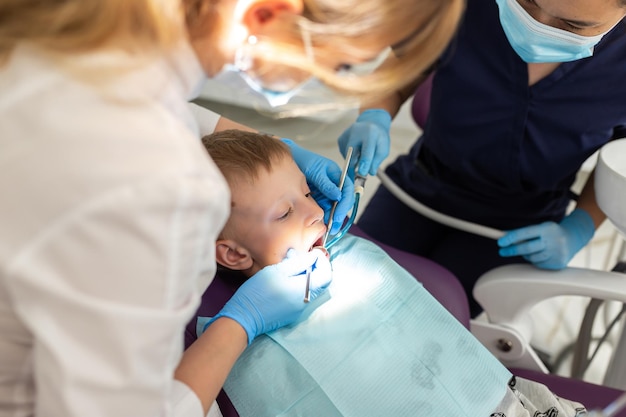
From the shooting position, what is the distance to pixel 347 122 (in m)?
2.75

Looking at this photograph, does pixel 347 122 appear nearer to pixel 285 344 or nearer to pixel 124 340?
pixel 285 344

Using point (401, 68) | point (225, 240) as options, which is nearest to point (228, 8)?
point (401, 68)

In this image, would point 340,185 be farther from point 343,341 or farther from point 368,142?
point 343,341

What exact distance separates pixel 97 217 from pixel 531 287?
1053mm

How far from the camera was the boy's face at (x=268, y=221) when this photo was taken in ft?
4.00

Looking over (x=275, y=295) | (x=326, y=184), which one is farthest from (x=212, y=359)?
(x=326, y=184)

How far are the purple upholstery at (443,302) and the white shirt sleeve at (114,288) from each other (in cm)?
46

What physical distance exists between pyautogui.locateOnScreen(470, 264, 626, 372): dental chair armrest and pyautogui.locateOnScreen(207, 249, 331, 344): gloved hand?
18.2 inches

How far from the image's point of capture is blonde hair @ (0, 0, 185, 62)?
629 millimetres

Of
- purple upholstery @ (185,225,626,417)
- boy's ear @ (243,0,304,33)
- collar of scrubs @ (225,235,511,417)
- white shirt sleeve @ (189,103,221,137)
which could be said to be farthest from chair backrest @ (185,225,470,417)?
boy's ear @ (243,0,304,33)

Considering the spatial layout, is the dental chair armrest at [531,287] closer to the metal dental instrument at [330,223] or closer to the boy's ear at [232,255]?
the metal dental instrument at [330,223]

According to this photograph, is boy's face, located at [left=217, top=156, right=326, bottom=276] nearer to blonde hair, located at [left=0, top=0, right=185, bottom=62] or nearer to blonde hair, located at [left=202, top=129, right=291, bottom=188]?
blonde hair, located at [left=202, top=129, right=291, bottom=188]

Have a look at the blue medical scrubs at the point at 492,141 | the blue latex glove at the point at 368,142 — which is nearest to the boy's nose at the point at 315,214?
the blue latex glove at the point at 368,142

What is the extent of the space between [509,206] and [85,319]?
127cm
